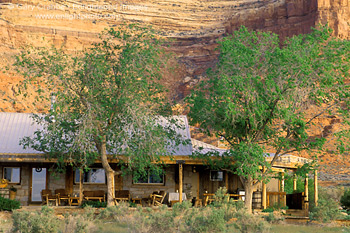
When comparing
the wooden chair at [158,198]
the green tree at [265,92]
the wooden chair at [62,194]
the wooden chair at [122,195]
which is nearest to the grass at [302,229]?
the green tree at [265,92]

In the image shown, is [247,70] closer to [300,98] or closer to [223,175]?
[300,98]

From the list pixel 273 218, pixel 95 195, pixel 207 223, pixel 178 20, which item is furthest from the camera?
pixel 178 20

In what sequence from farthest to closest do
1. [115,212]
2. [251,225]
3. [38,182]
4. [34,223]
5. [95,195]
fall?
[38,182] < [95,195] < [115,212] < [251,225] < [34,223]

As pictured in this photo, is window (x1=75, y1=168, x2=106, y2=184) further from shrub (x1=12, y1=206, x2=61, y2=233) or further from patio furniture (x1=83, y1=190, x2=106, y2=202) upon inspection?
shrub (x1=12, y1=206, x2=61, y2=233)

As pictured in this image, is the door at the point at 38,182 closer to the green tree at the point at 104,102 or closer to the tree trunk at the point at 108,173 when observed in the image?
the green tree at the point at 104,102

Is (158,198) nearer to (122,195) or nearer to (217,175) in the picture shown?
(122,195)

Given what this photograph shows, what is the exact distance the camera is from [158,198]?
20.9 m

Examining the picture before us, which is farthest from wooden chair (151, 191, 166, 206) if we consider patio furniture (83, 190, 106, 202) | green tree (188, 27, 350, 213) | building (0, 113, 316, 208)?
green tree (188, 27, 350, 213)

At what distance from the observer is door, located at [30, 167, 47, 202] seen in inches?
840

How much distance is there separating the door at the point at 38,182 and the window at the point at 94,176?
1.36 metres

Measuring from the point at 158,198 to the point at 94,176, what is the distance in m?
3.05

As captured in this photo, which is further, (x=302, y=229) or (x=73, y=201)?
(x=73, y=201)

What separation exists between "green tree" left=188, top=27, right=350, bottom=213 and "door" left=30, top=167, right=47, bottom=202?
6942mm

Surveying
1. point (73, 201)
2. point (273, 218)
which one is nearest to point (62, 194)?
point (73, 201)
